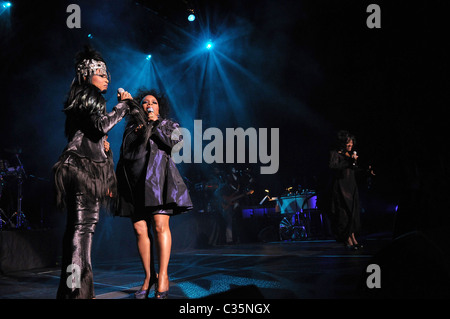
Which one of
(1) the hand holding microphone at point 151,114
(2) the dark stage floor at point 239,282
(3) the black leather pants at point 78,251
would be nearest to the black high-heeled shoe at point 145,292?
Result: (2) the dark stage floor at point 239,282

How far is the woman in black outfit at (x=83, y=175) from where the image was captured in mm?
1861

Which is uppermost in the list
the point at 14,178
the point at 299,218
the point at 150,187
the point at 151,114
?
the point at 151,114

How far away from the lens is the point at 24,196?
9305mm

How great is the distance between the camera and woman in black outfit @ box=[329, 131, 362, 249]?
5.29m

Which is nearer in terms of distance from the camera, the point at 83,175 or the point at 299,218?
the point at 83,175

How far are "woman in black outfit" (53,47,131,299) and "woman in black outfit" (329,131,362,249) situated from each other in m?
4.42

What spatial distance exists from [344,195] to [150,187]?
418cm

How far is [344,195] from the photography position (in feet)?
17.8

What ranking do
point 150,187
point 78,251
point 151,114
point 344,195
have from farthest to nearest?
point 344,195 → point 151,114 → point 150,187 → point 78,251

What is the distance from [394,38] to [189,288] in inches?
258

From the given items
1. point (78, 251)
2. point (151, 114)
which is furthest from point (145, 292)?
point (151, 114)

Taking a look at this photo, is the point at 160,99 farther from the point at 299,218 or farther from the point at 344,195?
the point at 299,218

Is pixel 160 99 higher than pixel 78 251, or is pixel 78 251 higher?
pixel 160 99

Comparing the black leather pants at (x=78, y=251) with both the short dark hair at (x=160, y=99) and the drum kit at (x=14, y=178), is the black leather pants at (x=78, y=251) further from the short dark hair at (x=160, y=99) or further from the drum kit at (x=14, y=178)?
the drum kit at (x=14, y=178)
